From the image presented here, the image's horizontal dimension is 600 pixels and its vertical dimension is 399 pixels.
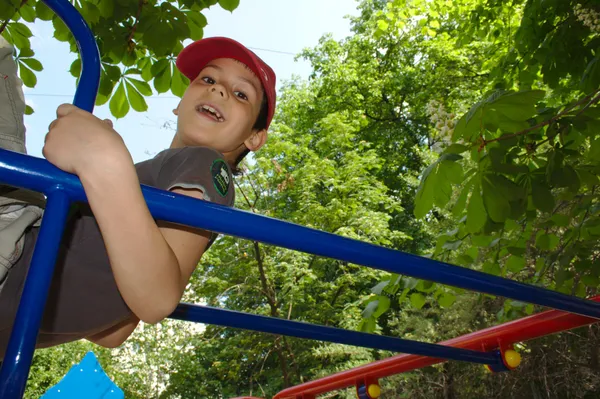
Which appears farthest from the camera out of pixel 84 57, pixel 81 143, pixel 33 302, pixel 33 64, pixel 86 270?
pixel 33 64

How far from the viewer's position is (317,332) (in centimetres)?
143

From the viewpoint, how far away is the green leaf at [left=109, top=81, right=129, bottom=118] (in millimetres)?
2217

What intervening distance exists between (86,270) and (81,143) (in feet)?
0.99

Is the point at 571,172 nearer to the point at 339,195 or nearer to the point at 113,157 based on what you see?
the point at 113,157

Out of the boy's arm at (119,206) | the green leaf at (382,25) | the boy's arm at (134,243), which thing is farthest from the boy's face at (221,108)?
the green leaf at (382,25)

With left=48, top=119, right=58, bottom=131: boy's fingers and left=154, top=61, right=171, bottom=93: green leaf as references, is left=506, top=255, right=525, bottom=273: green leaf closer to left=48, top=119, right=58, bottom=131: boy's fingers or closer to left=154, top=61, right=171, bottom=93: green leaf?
left=154, top=61, right=171, bottom=93: green leaf

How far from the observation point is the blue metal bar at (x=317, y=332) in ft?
4.30

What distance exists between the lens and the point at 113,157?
1.98 ft

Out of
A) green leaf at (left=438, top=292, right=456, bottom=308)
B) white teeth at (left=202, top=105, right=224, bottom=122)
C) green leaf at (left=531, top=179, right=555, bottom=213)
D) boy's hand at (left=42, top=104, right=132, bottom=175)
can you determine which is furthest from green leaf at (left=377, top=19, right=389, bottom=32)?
boy's hand at (left=42, top=104, right=132, bottom=175)

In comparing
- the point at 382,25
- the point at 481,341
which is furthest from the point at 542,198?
the point at 382,25

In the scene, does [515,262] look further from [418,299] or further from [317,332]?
[317,332]

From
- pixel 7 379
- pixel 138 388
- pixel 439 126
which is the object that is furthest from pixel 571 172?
pixel 138 388

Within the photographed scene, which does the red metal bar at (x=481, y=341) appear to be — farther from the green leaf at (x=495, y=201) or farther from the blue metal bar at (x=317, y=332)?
the green leaf at (x=495, y=201)

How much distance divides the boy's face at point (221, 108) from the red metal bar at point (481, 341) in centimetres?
90
